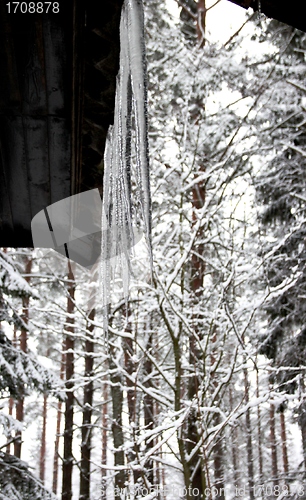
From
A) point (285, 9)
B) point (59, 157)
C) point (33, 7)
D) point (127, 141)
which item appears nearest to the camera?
point (285, 9)

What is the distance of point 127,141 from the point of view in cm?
175

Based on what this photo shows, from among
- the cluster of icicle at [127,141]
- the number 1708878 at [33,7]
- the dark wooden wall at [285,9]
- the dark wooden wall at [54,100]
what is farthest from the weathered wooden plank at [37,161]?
the dark wooden wall at [285,9]

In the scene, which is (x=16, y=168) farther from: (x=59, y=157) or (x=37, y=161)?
(x=59, y=157)

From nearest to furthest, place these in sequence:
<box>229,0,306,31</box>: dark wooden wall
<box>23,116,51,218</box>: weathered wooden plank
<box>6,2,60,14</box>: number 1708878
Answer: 1. <box>229,0,306,31</box>: dark wooden wall
2. <box>6,2,60,14</box>: number 1708878
3. <box>23,116,51,218</box>: weathered wooden plank

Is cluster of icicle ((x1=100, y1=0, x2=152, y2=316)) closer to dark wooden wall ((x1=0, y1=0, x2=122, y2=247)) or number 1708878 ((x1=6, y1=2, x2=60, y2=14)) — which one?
dark wooden wall ((x1=0, y1=0, x2=122, y2=247))

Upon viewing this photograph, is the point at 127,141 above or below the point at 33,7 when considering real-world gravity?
below

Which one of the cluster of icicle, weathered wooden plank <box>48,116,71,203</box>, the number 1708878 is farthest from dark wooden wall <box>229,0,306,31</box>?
weathered wooden plank <box>48,116,71,203</box>

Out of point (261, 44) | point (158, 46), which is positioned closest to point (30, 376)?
point (158, 46)

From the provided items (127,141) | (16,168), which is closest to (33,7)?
(127,141)

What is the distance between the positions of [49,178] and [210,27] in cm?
639

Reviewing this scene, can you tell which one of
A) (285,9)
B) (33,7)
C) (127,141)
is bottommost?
(285,9)

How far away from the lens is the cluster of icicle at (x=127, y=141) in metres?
1.49

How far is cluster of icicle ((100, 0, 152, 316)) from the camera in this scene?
4.89 feet

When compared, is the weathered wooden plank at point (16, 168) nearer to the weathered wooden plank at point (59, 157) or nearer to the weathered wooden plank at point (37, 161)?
the weathered wooden plank at point (37, 161)
